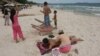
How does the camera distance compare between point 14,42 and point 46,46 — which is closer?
point 46,46

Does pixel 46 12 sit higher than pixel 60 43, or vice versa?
pixel 46 12

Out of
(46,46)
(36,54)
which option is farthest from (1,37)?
(46,46)

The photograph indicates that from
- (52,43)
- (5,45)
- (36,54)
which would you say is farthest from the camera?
(5,45)

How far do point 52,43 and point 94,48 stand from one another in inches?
104

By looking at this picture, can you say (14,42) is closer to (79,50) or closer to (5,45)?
(5,45)

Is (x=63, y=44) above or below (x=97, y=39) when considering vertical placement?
above

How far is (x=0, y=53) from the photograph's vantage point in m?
8.76

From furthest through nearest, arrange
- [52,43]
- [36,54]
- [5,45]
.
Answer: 1. [5,45]
2. [36,54]
3. [52,43]

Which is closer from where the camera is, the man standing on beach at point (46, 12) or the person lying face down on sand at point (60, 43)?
the person lying face down on sand at point (60, 43)

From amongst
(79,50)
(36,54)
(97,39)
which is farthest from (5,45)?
(97,39)

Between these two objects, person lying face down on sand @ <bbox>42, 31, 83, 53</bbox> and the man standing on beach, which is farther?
the man standing on beach

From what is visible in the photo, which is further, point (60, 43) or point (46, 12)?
point (46, 12)

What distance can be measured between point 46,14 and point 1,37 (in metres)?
2.43

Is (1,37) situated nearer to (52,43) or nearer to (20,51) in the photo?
(20,51)
